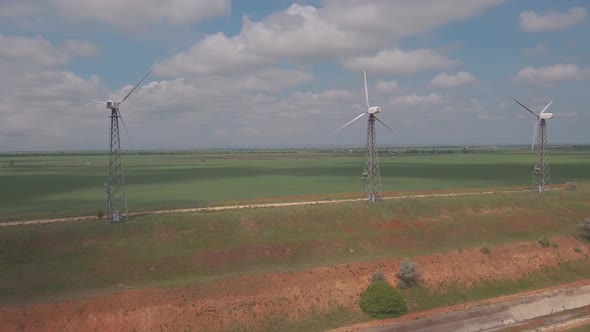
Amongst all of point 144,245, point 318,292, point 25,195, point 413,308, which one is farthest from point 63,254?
point 25,195

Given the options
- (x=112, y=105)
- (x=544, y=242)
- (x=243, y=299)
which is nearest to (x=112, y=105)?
(x=112, y=105)

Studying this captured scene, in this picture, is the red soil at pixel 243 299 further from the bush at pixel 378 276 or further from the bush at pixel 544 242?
the bush at pixel 544 242

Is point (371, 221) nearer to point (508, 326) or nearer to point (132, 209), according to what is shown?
point (508, 326)

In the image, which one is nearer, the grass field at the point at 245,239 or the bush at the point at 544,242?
the grass field at the point at 245,239

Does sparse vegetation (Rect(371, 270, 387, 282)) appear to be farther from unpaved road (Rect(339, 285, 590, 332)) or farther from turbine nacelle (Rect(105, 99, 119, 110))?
turbine nacelle (Rect(105, 99, 119, 110))

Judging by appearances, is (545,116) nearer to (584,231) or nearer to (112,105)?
(584,231)

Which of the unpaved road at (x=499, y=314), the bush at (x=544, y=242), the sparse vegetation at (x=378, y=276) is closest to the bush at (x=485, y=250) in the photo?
the unpaved road at (x=499, y=314)

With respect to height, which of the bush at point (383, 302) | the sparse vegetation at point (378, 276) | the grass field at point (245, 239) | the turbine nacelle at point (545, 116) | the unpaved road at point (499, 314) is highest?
the turbine nacelle at point (545, 116)
